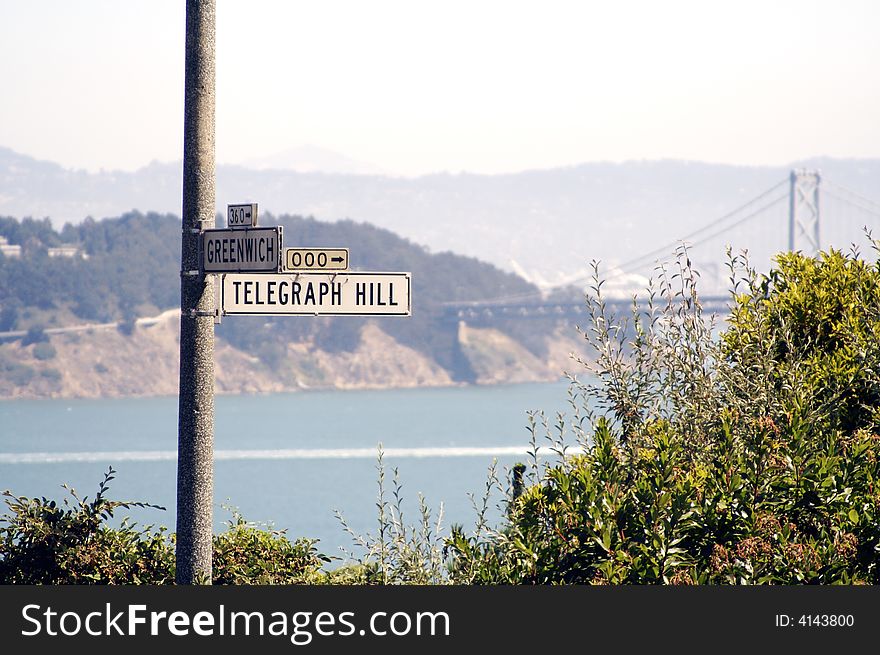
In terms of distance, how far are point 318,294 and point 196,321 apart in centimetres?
72

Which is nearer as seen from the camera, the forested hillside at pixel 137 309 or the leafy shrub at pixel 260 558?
the leafy shrub at pixel 260 558

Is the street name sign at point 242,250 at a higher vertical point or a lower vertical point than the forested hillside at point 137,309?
lower

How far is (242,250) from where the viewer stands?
766 centimetres

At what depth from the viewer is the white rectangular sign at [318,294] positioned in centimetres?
781

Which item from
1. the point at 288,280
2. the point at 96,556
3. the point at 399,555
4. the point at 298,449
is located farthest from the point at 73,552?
the point at 298,449

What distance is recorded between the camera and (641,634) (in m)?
6.75

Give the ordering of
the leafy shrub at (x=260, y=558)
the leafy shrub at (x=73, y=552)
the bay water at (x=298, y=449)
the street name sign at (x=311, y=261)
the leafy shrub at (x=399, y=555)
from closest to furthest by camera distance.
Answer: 1. the street name sign at (x=311, y=261)
2. the leafy shrub at (x=399, y=555)
3. the leafy shrub at (x=73, y=552)
4. the leafy shrub at (x=260, y=558)
5. the bay water at (x=298, y=449)

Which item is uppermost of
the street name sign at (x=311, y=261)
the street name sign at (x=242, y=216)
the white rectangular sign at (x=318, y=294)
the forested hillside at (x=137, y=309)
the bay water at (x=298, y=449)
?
the forested hillside at (x=137, y=309)

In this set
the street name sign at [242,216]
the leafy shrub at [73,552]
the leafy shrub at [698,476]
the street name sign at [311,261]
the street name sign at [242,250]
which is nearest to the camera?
the leafy shrub at [698,476]

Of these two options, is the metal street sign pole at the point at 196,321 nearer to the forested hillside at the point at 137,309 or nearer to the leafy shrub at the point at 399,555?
the leafy shrub at the point at 399,555

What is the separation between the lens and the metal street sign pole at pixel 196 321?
766cm

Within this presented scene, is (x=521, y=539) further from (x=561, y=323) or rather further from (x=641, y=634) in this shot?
(x=561, y=323)

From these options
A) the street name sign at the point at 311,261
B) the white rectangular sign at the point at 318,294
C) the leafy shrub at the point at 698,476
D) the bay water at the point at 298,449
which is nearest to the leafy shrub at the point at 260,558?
the leafy shrub at the point at 698,476

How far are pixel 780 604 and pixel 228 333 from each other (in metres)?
173
